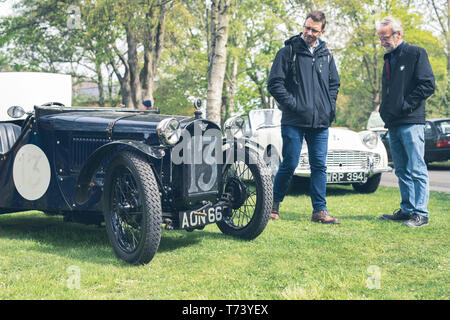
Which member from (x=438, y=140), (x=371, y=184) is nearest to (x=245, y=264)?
(x=371, y=184)

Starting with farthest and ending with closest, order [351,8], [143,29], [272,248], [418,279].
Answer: [351,8] → [143,29] → [272,248] → [418,279]

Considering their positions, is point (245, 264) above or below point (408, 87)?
below

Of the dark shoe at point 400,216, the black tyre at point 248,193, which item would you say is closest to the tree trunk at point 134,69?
the dark shoe at point 400,216

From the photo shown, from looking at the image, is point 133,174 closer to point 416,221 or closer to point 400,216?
point 416,221

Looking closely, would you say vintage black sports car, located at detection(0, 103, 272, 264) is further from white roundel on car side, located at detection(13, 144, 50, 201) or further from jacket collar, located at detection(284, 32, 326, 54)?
jacket collar, located at detection(284, 32, 326, 54)

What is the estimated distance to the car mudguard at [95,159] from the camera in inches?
147

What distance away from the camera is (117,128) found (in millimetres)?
4105

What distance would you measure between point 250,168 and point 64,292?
79.4 inches

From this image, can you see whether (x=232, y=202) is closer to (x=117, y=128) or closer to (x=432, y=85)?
(x=117, y=128)

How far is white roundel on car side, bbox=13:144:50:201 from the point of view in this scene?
4.43 metres

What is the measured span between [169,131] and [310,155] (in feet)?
6.63

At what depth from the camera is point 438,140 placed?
14.1 metres
